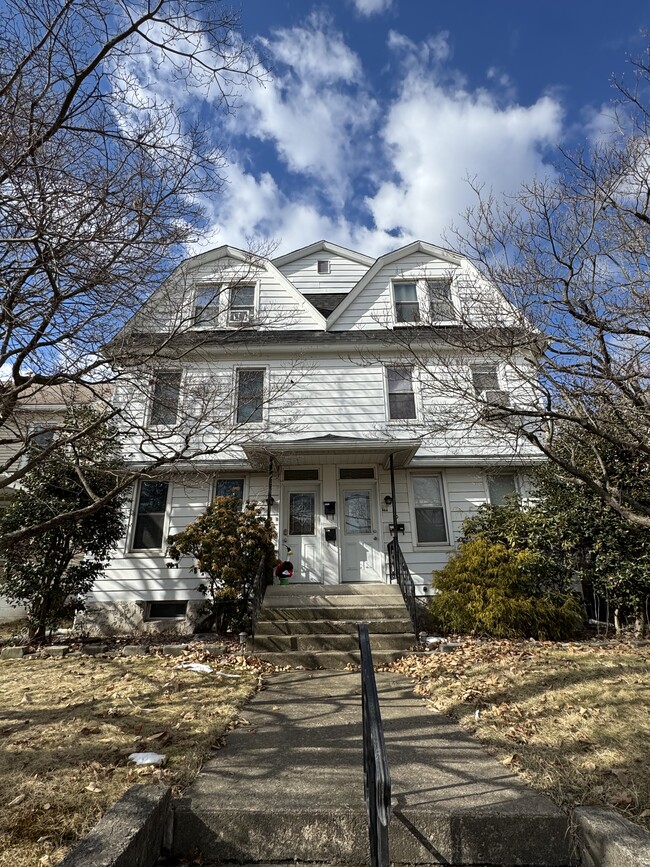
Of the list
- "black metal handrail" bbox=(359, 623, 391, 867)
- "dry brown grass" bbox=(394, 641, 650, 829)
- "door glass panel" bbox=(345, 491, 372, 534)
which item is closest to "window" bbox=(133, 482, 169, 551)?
"door glass panel" bbox=(345, 491, 372, 534)

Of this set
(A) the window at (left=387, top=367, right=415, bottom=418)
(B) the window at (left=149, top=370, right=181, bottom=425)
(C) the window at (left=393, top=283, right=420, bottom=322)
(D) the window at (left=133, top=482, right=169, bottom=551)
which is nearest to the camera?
(B) the window at (left=149, top=370, right=181, bottom=425)

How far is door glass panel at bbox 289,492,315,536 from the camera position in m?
10.1

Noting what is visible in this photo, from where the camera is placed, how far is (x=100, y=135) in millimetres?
3934

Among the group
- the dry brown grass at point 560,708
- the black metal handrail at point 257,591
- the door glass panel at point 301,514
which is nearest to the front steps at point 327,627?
the black metal handrail at point 257,591

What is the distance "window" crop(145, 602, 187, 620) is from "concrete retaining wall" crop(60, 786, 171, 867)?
24.7 ft

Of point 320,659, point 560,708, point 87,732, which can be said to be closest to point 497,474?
point 320,659

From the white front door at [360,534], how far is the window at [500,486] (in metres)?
2.66

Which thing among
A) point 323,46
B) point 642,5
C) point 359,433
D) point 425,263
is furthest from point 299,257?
point 642,5

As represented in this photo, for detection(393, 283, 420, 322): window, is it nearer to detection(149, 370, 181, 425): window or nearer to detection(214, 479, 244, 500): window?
detection(214, 479, 244, 500): window

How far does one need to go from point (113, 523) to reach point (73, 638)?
2.22 metres

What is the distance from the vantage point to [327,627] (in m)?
7.33

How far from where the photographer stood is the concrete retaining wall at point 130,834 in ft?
6.69

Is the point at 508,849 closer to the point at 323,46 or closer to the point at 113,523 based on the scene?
the point at 323,46

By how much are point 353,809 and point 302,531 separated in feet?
24.7
